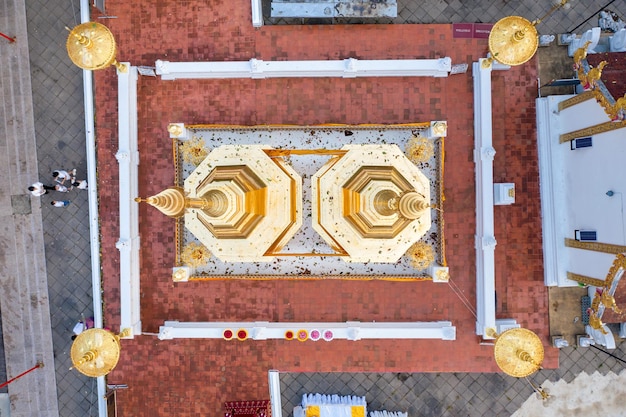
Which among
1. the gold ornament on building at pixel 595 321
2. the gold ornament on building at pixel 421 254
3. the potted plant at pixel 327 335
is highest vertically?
the gold ornament on building at pixel 421 254

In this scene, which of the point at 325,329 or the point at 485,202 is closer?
the point at 485,202

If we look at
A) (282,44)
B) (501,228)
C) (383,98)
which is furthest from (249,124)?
(501,228)

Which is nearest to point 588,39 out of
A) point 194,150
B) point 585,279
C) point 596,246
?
point 596,246

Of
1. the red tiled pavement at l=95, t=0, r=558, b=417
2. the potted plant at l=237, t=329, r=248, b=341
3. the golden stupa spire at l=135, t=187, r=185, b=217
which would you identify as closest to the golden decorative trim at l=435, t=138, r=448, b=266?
the red tiled pavement at l=95, t=0, r=558, b=417

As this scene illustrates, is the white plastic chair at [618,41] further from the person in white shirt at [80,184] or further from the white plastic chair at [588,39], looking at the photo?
the person in white shirt at [80,184]

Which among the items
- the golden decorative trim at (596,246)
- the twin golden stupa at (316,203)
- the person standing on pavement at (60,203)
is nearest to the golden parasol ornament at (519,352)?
the golden decorative trim at (596,246)

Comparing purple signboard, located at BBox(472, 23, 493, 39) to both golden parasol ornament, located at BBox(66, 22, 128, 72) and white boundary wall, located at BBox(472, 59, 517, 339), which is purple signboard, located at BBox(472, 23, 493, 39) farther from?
golden parasol ornament, located at BBox(66, 22, 128, 72)

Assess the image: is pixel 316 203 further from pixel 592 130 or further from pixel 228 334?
pixel 592 130
